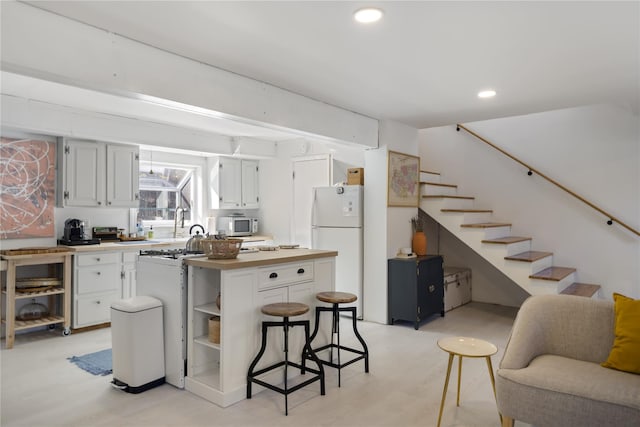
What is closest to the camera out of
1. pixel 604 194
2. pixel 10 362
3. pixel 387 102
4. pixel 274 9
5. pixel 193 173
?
pixel 274 9

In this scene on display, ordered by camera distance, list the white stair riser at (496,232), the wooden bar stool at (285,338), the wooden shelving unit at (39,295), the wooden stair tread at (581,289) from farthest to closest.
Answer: the white stair riser at (496,232)
the wooden stair tread at (581,289)
the wooden shelving unit at (39,295)
the wooden bar stool at (285,338)

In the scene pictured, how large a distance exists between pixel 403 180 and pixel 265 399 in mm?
3211

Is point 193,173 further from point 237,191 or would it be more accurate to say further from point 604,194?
point 604,194

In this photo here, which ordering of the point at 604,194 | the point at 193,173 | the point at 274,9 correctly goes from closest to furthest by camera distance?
the point at 274,9, the point at 604,194, the point at 193,173

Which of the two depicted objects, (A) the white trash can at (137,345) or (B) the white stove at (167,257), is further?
(B) the white stove at (167,257)

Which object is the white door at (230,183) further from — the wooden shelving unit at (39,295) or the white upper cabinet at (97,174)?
the wooden shelving unit at (39,295)

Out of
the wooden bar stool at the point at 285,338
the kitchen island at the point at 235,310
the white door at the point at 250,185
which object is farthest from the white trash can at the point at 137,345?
the white door at the point at 250,185

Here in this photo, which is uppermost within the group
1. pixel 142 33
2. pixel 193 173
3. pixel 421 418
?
pixel 142 33

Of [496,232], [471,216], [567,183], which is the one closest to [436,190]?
[471,216]

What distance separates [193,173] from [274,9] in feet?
15.2

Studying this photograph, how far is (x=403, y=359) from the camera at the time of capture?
3.77 meters

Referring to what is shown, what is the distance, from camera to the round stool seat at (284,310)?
2.86m

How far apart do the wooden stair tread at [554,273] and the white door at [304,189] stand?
3.01m

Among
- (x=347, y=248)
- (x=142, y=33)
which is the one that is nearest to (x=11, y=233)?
(x=142, y=33)
